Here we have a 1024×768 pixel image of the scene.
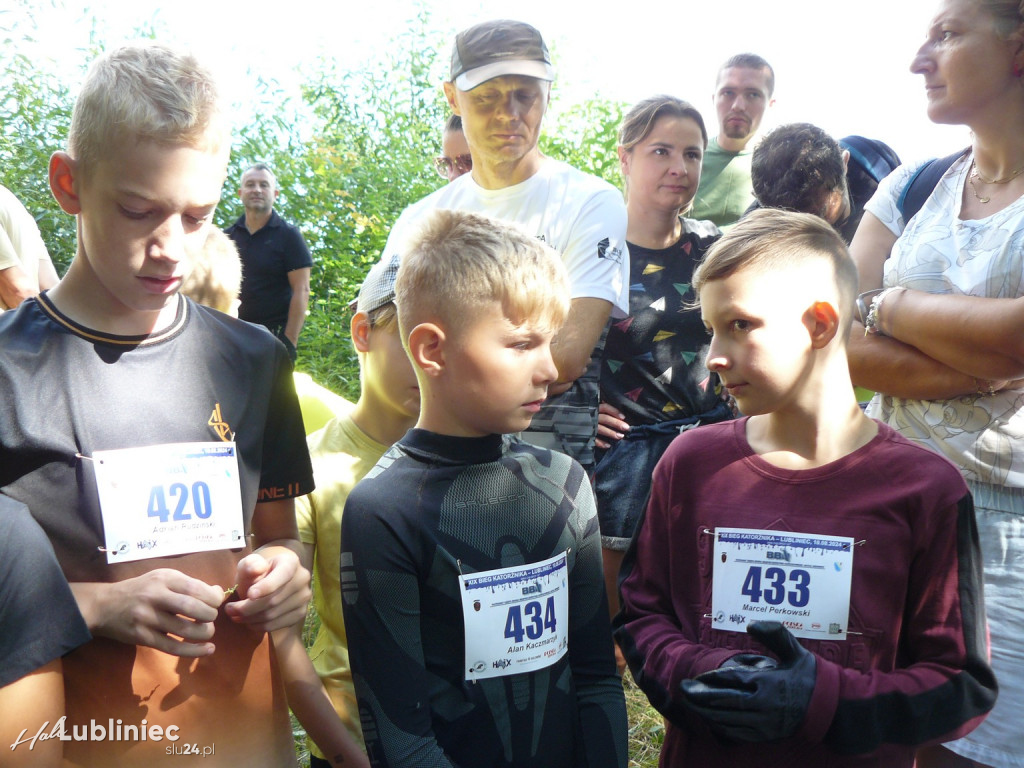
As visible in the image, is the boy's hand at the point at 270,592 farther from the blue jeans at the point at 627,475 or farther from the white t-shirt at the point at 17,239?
the white t-shirt at the point at 17,239

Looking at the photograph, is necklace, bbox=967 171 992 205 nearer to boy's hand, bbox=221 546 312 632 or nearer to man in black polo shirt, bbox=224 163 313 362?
boy's hand, bbox=221 546 312 632

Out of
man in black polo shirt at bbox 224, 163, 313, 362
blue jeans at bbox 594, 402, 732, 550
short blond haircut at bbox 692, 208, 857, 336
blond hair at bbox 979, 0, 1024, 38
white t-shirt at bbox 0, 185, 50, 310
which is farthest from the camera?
man in black polo shirt at bbox 224, 163, 313, 362

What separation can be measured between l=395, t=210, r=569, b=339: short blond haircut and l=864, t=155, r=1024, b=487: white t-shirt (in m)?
0.87

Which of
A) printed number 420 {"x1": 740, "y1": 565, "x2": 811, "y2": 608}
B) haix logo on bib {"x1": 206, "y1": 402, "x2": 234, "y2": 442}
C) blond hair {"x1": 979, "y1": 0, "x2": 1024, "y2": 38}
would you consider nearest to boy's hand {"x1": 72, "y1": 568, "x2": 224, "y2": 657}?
haix logo on bib {"x1": 206, "y1": 402, "x2": 234, "y2": 442}

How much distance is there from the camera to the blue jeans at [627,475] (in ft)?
10.3

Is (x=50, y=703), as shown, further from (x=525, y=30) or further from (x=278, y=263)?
(x=278, y=263)

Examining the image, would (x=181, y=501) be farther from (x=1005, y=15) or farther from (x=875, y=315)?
(x=1005, y=15)

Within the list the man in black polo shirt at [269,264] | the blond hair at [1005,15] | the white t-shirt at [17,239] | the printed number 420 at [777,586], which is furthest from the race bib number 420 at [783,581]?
the man in black polo shirt at [269,264]

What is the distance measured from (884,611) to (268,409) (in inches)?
48.3

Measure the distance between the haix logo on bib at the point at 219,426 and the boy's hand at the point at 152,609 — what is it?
0.28 meters

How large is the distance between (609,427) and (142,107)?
2038mm

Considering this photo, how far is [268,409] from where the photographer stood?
5.84ft

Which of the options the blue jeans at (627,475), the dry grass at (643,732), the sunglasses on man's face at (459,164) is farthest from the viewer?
the sunglasses on man's face at (459,164)

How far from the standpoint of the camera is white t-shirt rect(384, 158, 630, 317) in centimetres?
262
